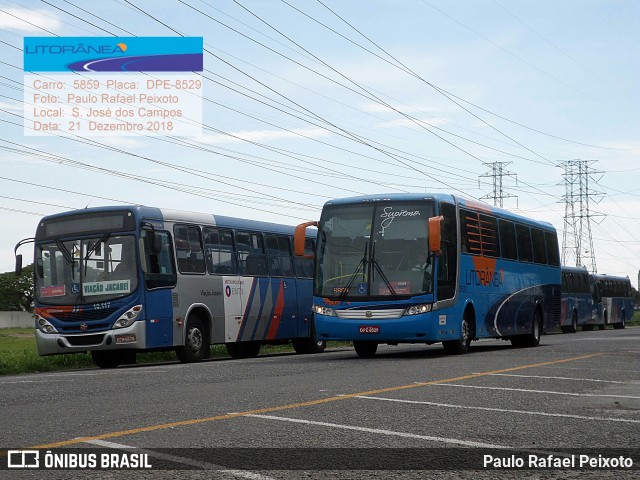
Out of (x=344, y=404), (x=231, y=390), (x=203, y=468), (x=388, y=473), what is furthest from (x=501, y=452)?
(x=231, y=390)

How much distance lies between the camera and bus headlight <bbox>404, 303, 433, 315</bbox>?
19859 mm

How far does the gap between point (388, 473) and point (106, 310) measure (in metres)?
14.9

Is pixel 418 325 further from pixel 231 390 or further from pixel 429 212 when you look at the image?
pixel 231 390

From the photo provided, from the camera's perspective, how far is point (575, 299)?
5425 cm

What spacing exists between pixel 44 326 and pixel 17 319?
81.5 metres

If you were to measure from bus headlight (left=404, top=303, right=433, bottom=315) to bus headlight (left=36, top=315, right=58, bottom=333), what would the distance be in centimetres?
713

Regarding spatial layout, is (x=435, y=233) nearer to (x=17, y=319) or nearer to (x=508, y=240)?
(x=508, y=240)

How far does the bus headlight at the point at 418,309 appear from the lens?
19.9m

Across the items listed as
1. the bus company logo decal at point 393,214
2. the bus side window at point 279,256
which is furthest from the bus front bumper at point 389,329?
the bus side window at point 279,256

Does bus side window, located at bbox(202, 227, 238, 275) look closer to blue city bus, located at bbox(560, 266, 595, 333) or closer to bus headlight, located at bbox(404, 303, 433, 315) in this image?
bus headlight, located at bbox(404, 303, 433, 315)

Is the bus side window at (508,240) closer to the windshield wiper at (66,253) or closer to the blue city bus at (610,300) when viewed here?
the windshield wiper at (66,253)

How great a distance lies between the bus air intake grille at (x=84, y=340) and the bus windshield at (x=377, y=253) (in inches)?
174

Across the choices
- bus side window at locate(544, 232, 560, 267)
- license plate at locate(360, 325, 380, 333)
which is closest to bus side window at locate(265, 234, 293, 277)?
license plate at locate(360, 325, 380, 333)

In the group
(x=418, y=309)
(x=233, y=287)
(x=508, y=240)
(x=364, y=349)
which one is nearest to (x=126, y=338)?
(x=233, y=287)
